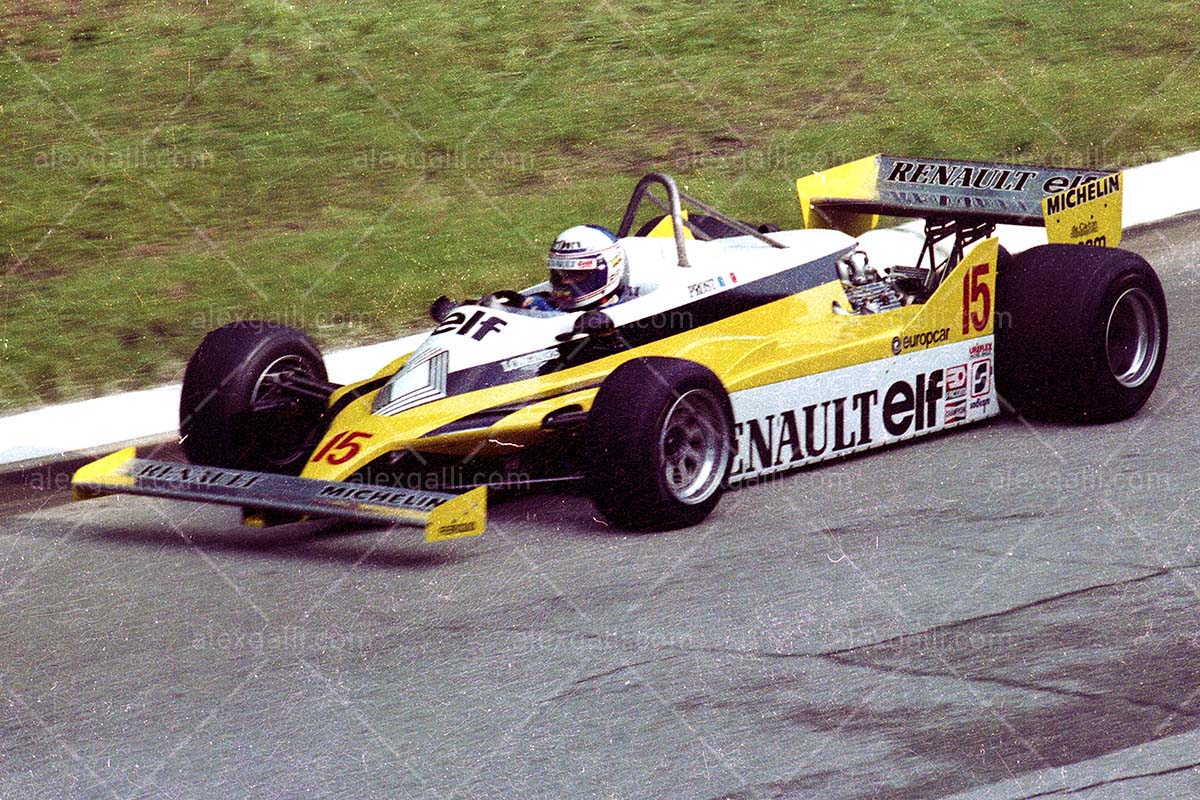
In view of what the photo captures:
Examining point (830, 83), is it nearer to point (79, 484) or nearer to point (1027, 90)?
point (1027, 90)

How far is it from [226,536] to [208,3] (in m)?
10.1

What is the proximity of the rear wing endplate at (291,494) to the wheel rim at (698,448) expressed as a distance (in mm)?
878

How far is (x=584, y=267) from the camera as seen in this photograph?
7.37 metres

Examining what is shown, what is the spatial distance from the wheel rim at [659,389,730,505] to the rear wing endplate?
0.88m

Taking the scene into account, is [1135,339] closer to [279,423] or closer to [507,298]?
[507,298]

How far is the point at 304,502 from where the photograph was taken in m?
6.43

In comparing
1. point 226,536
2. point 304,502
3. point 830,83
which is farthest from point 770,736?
point 830,83

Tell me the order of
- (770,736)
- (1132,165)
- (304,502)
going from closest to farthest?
(770,736)
(304,502)
(1132,165)

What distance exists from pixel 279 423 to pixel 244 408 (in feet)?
0.64

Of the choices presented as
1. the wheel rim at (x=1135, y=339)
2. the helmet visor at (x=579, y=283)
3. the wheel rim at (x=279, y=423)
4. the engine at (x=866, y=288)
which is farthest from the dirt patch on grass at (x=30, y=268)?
the wheel rim at (x=1135, y=339)

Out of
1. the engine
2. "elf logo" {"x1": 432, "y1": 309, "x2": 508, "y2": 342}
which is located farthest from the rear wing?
"elf logo" {"x1": 432, "y1": 309, "x2": 508, "y2": 342}

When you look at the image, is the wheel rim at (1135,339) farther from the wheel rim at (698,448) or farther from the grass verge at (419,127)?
the grass verge at (419,127)

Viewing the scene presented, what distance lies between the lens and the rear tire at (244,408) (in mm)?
7477

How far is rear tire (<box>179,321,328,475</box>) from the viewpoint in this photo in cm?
748
